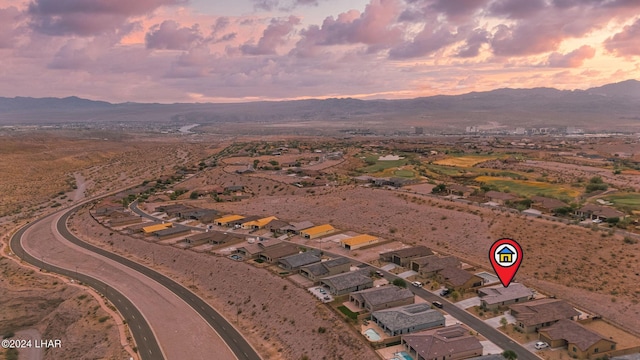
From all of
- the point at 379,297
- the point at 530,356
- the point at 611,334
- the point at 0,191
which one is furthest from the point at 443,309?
the point at 0,191

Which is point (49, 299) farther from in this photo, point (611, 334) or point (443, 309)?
point (611, 334)

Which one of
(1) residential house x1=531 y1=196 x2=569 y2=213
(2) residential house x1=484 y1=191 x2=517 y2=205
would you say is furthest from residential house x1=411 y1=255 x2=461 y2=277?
(2) residential house x1=484 y1=191 x2=517 y2=205

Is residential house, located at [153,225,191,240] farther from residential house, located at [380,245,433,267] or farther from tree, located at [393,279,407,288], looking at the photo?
tree, located at [393,279,407,288]

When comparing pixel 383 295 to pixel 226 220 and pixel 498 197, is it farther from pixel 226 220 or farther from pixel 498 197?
pixel 498 197

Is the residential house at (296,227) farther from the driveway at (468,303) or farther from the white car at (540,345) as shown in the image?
the white car at (540,345)

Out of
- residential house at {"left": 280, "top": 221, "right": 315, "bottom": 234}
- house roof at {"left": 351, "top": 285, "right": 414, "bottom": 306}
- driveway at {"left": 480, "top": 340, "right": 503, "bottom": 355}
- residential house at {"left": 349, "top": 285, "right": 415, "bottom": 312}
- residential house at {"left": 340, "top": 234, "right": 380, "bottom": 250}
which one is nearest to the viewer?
driveway at {"left": 480, "top": 340, "right": 503, "bottom": 355}
